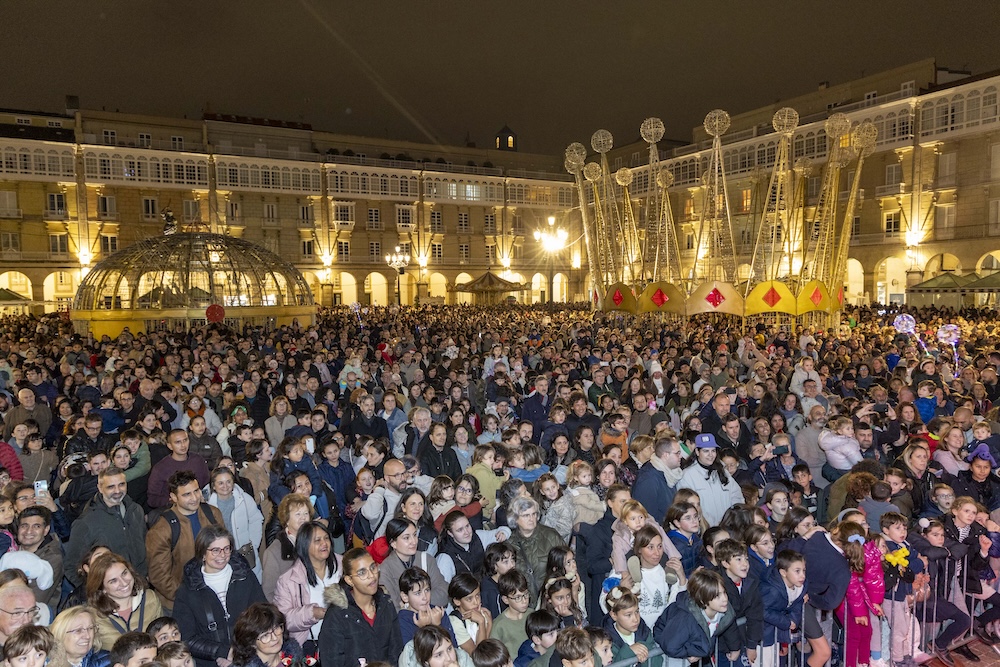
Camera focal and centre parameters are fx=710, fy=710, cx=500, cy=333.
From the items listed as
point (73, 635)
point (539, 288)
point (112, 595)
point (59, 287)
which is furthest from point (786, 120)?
point (59, 287)

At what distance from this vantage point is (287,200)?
4856 cm

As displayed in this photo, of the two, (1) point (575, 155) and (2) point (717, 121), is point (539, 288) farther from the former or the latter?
(2) point (717, 121)

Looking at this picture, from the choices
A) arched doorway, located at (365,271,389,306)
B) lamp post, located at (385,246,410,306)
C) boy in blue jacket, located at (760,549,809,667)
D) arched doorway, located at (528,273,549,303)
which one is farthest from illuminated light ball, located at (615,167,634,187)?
arched doorway, located at (528,273,549,303)

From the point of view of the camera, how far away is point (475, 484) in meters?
6.13

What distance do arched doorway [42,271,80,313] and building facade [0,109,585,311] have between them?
0.23ft

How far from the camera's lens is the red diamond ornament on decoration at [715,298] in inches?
810

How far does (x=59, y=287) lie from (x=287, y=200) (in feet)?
48.5

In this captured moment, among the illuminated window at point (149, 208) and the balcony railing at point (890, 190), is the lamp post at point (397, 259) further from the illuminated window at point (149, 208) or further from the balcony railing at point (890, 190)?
the balcony railing at point (890, 190)

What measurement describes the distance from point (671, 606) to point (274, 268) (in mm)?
27925

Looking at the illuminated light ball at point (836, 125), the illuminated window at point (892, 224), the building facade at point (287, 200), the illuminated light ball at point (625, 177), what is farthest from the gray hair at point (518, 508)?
the building facade at point (287, 200)

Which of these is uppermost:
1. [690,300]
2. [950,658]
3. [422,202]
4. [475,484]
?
[422,202]

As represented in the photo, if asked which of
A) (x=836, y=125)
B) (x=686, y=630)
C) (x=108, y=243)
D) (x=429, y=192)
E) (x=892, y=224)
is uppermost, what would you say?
(x=429, y=192)

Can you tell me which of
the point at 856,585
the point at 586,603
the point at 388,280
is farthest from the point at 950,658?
the point at 388,280

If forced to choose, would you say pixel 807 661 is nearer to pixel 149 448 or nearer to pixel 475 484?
pixel 475 484
